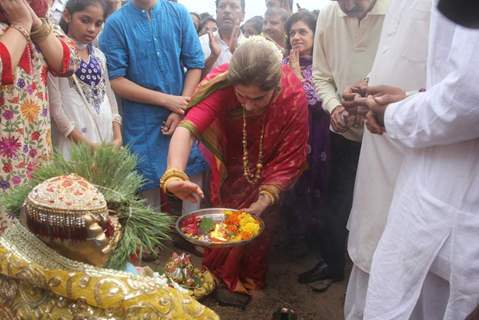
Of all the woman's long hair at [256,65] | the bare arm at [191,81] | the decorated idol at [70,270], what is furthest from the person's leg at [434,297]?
the bare arm at [191,81]

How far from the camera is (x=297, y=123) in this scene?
2.83m

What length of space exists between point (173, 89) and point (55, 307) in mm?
2446

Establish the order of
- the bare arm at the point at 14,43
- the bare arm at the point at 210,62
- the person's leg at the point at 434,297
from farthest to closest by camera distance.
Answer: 1. the bare arm at the point at 210,62
2. the bare arm at the point at 14,43
3. the person's leg at the point at 434,297

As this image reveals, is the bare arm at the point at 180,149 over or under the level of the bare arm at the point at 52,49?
under

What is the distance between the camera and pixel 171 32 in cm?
342

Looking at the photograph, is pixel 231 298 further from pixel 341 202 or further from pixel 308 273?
pixel 341 202

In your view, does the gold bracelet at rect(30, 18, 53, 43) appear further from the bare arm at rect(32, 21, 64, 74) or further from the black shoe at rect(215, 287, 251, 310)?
the black shoe at rect(215, 287, 251, 310)

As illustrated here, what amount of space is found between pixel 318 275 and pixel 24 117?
6.69ft

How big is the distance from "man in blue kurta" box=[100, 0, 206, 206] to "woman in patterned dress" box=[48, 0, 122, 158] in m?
0.26

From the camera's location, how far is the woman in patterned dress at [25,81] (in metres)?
2.03

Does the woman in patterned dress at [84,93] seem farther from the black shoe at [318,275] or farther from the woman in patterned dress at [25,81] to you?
the black shoe at [318,275]

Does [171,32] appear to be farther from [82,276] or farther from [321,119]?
[82,276]

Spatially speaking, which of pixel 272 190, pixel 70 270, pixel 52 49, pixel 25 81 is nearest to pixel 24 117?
pixel 25 81

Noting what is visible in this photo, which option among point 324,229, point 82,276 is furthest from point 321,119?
point 82,276
